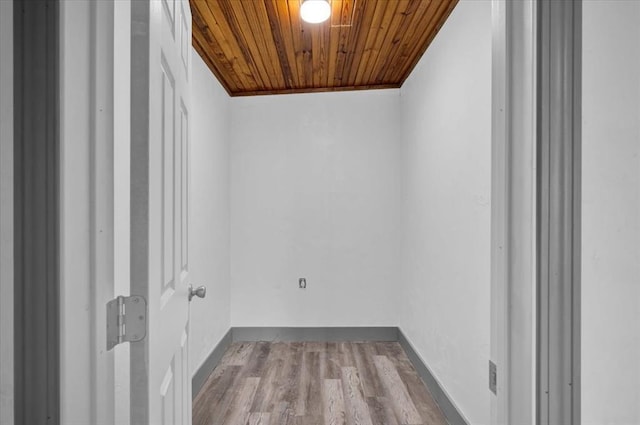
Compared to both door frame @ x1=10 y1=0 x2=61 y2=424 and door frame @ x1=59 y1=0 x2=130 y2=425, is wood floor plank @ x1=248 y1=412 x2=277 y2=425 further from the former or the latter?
door frame @ x1=10 y1=0 x2=61 y2=424

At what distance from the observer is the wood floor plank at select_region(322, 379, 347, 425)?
2078 mm

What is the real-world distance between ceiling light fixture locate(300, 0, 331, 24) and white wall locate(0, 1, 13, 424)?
1.65 meters

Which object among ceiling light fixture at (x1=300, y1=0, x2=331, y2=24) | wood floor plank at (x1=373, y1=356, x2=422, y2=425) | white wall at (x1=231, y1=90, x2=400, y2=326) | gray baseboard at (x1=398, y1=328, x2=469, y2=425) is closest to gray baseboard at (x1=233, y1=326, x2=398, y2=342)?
white wall at (x1=231, y1=90, x2=400, y2=326)

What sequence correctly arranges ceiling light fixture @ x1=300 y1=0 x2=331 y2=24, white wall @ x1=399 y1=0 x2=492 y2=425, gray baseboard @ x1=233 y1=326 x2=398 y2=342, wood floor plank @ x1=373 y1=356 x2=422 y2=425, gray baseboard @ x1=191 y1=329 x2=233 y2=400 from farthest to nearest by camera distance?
gray baseboard @ x1=233 y1=326 x2=398 y2=342 → gray baseboard @ x1=191 y1=329 x2=233 y2=400 → wood floor plank @ x1=373 y1=356 x2=422 y2=425 → ceiling light fixture @ x1=300 y1=0 x2=331 y2=24 → white wall @ x1=399 y1=0 x2=492 y2=425

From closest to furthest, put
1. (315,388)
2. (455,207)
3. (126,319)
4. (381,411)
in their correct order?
1. (126,319)
2. (455,207)
3. (381,411)
4. (315,388)

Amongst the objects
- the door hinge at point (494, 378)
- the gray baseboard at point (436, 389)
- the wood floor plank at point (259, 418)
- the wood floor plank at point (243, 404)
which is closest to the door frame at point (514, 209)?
the door hinge at point (494, 378)

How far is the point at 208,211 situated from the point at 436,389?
1.94m

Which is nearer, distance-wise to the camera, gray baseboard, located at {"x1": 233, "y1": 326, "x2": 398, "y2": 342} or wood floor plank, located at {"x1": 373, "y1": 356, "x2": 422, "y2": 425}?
wood floor plank, located at {"x1": 373, "y1": 356, "x2": 422, "y2": 425}

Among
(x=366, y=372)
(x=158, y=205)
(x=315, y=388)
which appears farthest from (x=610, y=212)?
(x=366, y=372)

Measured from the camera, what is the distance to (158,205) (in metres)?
0.84

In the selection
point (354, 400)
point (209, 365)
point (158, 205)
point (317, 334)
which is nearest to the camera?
point (158, 205)

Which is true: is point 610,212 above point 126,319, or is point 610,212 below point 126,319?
above

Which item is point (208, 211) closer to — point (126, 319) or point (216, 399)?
point (216, 399)

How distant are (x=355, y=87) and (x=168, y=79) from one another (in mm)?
2595
